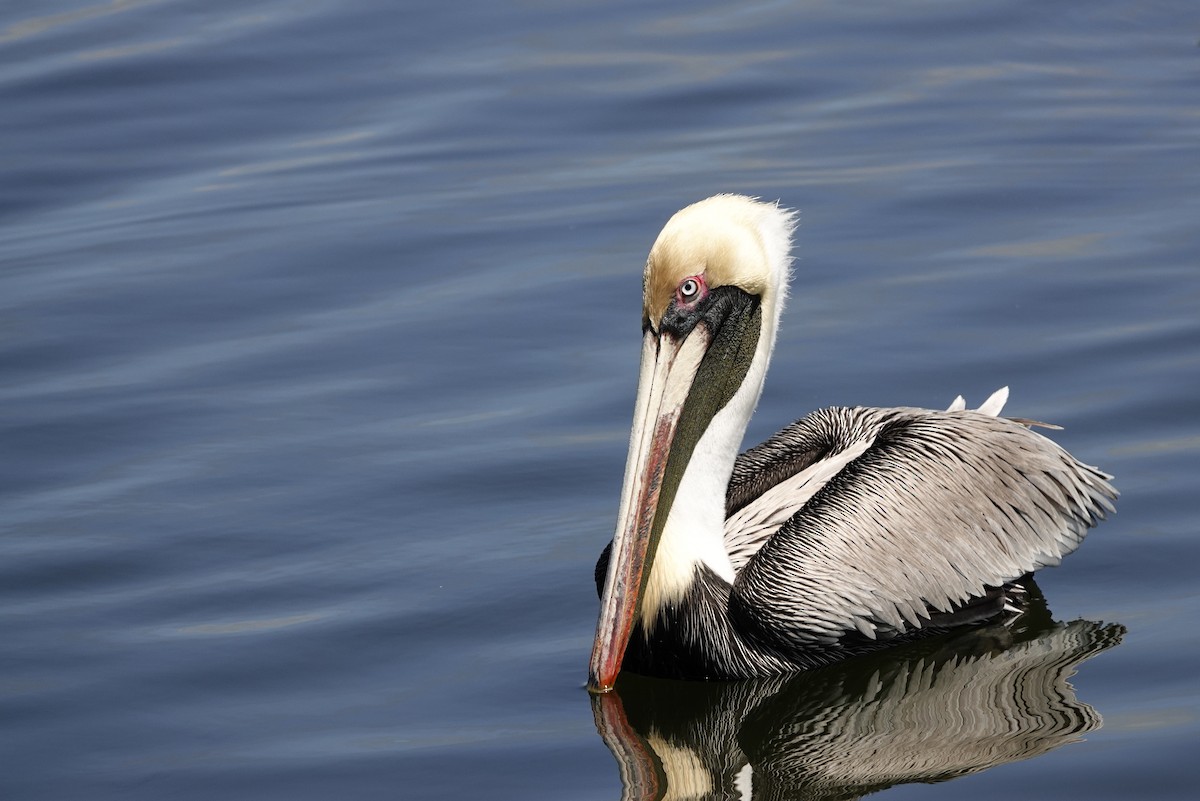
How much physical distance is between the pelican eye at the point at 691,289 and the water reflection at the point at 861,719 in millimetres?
1017

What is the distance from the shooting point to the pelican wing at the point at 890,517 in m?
5.18

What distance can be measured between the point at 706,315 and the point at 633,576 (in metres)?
0.73

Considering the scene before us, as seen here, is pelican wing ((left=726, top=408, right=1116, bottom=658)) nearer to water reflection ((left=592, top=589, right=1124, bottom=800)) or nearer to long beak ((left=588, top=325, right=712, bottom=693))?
water reflection ((left=592, top=589, right=1124, bottom=800))

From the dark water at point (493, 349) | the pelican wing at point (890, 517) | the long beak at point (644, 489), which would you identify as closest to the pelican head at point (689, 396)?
the long beak at point (644, 489)

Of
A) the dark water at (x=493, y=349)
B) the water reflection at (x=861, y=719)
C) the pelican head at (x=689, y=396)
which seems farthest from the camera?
the pelican head at (x=689, y=396)

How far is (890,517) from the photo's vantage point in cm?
544

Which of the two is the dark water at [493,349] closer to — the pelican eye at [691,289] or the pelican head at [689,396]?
the pelican head at [689,396]

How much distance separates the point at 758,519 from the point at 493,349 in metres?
2.17

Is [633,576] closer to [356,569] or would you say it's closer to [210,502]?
[356,569]

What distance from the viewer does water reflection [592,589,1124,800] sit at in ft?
15.3

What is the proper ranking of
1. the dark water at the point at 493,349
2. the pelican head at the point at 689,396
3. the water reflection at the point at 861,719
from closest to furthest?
1. the water reflection at the point at 861,719
2. the dark water at the point at 493,349
3. the pelican head at the point at 689,396

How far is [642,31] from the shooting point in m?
12.4

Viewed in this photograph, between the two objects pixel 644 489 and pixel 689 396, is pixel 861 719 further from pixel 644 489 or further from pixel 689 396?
→ pixel 689 396

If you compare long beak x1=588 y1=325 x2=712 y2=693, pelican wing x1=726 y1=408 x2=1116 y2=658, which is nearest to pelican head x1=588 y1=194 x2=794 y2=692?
long beak x1=588 y1=325 x2=712 y2=693
